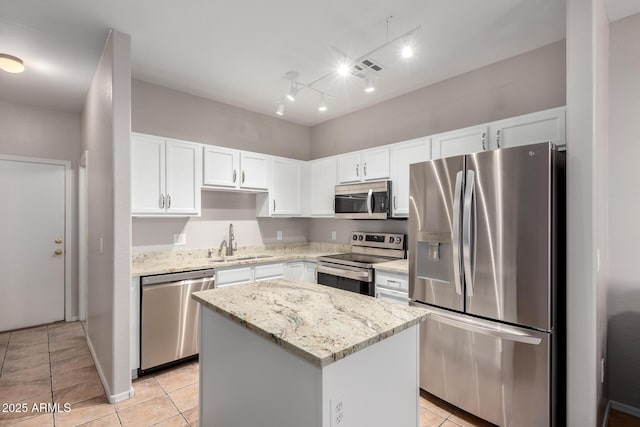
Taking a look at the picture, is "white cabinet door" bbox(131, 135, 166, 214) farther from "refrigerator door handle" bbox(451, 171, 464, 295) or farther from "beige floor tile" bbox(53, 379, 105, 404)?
"refrigerator door handle" bbox(451, 171, 464, 295)

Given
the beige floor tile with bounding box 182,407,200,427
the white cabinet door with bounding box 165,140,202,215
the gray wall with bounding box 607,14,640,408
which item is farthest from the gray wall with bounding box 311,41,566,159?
the beige floor tile with bounding box 182,407,200,427

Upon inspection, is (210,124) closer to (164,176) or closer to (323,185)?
(164,176)

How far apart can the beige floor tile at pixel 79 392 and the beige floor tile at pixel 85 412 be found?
77mm

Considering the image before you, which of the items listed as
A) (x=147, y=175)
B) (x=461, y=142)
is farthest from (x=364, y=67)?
(x=147, y=175)

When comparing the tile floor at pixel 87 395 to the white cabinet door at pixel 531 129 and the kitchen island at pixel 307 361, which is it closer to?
the kitchen island at pixel 307 361

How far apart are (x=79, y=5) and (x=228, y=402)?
2.61 m

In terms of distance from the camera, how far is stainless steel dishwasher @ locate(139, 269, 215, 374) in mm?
2697

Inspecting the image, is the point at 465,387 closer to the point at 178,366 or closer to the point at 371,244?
the point at 371,244

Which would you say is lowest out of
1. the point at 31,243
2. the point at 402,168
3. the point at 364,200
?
the point at 31,243

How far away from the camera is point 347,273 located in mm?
3250

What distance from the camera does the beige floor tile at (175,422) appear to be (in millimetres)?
2154

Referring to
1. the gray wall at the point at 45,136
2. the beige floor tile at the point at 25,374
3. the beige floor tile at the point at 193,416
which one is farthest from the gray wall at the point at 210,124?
the beige floor tile at the point at 193,416

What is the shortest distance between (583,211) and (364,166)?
211cm

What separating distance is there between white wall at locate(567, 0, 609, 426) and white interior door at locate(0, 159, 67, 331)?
5.34 m
